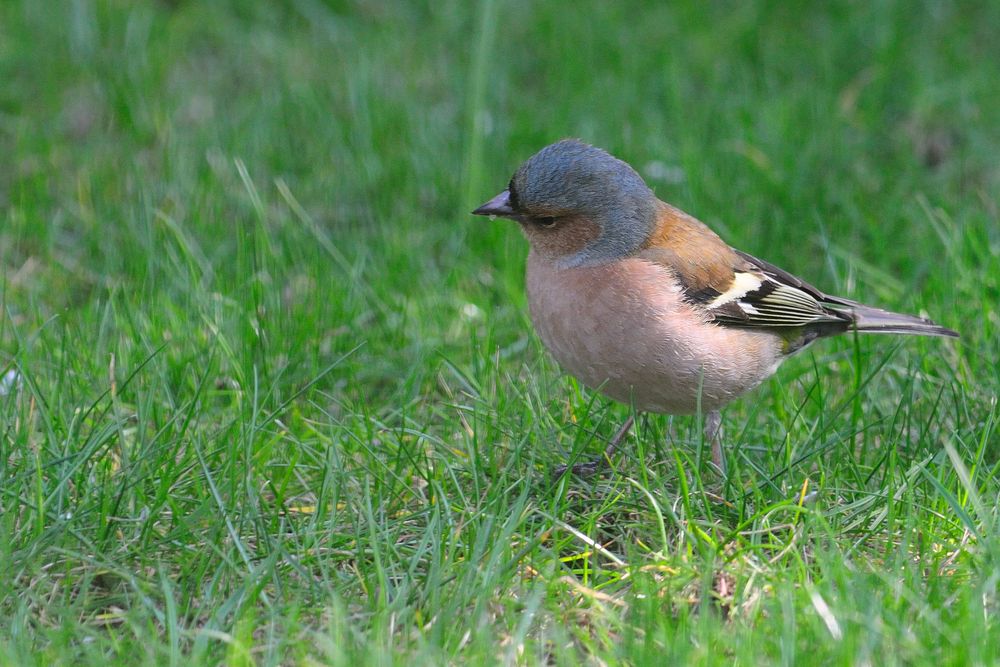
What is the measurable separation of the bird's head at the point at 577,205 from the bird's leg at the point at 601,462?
22.3 inches

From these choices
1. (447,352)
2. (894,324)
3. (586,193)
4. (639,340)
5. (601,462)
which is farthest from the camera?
(447,352)

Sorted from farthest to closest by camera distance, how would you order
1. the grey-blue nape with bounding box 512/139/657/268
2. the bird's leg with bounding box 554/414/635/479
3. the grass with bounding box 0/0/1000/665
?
the grey-blue nape with bounding box 512/139/657/268 < the bird's leg with bounding box 554/414/635/479 < the grass with bounding box 0/0/1000/665

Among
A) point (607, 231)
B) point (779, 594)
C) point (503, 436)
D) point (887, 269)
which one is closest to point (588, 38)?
Answer: point (887, 269)

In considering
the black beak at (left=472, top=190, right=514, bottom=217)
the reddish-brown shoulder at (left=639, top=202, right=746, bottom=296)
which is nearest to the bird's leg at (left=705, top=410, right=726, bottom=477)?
the reddish-brown shoulder at (left=639, top=202, right=746, bottom=296)

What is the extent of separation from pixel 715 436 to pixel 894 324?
868 millimetres

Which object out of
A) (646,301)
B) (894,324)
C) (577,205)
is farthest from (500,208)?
(894,324)

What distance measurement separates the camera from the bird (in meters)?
3.97

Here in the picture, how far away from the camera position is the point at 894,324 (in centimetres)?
436

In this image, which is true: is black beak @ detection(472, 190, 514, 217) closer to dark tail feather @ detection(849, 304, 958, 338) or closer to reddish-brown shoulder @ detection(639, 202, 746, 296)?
reddish-brown shoulder @ detection(639, 202, 746, 296)

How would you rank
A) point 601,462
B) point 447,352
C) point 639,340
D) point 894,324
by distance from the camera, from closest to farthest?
point 601,462, point 639,340, point 894,324, point 447,352

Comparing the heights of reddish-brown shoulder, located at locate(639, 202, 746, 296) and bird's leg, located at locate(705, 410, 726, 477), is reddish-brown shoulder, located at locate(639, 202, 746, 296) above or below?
above

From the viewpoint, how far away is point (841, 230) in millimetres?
5738

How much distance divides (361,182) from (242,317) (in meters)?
1.79

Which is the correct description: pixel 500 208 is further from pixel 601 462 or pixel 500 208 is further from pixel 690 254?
pixel 601 462
